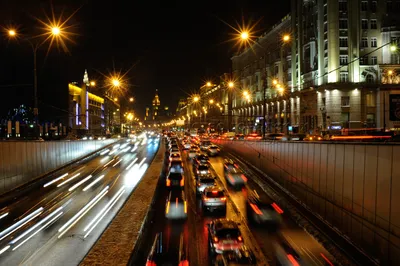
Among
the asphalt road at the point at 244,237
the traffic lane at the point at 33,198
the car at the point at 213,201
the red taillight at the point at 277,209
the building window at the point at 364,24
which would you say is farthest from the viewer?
the building window at the point at 364,24

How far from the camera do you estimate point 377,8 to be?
202 ft

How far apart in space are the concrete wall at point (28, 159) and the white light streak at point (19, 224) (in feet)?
17.4

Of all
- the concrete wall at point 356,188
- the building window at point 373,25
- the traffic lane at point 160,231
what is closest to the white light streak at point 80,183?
the traffic lane at point 160,231

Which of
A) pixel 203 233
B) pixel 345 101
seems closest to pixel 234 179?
pixel 203 233

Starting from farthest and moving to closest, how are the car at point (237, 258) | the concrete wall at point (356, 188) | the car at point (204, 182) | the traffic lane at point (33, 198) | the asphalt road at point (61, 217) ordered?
the car at point (204, 182), the traffic lane at point (33, 198), the asphalt road at point (61, 217), the concrete wall at point (356, 188), the car at point (237, 258)

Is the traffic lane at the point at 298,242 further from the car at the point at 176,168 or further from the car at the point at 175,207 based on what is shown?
the car at the point at 176,168

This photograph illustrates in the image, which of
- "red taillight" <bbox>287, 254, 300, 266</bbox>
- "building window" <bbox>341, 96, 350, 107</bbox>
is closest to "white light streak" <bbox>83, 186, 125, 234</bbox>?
"red taillight" <bbox>287, 254, 300, 266</bbox>

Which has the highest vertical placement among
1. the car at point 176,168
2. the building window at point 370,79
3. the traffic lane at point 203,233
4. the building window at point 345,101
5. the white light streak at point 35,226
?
the building window at point 370,79

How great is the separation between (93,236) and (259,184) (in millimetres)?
19387

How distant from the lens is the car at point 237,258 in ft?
42.2

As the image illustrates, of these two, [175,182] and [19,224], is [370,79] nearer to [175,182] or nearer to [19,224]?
[175,182]

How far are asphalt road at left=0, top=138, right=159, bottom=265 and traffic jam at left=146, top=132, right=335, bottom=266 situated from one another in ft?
10.8

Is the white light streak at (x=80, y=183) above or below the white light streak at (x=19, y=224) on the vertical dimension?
above

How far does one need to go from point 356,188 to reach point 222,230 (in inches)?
264
